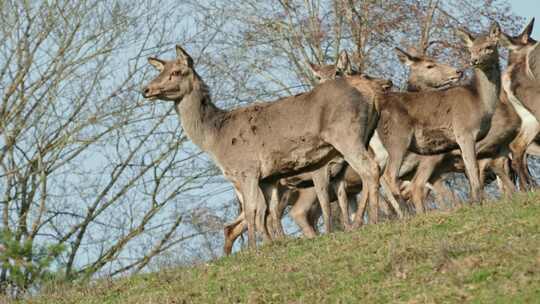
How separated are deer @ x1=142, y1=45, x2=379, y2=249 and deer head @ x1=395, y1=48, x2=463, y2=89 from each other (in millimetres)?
5667

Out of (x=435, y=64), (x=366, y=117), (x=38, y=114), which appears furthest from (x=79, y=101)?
(x=366, y=117)

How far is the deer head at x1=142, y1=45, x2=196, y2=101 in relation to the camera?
17.5m

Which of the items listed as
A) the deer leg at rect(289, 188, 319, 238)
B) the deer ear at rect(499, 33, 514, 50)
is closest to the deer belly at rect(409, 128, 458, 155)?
the deer ear at rect(499, 33, 514, 50)

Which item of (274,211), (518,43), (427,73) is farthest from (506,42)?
(274,211)

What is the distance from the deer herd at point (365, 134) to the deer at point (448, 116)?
15mm

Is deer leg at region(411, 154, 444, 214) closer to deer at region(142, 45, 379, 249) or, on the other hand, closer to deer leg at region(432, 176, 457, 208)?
deer leg at region(432, 176, 457, 208)

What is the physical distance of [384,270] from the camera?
11586 millimetres

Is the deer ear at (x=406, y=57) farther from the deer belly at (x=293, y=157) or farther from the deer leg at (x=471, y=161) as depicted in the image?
the deer belly at (x=293, y=157)

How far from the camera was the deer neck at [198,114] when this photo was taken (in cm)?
1723

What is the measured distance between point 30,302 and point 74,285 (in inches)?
33.0

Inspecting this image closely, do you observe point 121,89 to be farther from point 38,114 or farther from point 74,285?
point 74,285

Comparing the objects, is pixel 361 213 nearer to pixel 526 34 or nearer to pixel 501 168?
pixel 501 168

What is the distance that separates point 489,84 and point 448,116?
74cm

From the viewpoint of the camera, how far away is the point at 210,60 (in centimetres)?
2934
